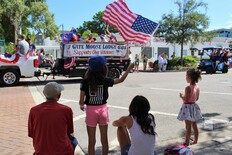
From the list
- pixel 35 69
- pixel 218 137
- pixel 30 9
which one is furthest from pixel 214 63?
pixel 30 9

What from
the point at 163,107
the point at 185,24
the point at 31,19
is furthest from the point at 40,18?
the point at 163,107

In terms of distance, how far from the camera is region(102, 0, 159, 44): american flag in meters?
7.22

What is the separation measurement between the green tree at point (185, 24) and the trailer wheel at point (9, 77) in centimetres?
1802

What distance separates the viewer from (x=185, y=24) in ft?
92.1

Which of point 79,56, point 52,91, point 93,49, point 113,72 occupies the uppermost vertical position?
point 93,49

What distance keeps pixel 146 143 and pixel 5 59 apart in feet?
37.0

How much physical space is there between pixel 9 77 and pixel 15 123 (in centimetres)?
725

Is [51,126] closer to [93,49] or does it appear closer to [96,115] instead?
[96,115]

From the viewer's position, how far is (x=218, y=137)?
5.92m

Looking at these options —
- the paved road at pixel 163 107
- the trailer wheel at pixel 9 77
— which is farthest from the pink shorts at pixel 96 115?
the trailer wheel at pixel 9 77

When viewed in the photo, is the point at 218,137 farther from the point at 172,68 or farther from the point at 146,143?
the point at 172,68

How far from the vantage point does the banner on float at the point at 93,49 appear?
591 inches

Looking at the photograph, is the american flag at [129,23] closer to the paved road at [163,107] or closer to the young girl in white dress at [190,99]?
the young girl in white dress at [190,99]

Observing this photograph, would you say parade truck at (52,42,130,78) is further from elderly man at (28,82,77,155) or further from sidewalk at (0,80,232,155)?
elderly man at (28,82,77,155)
